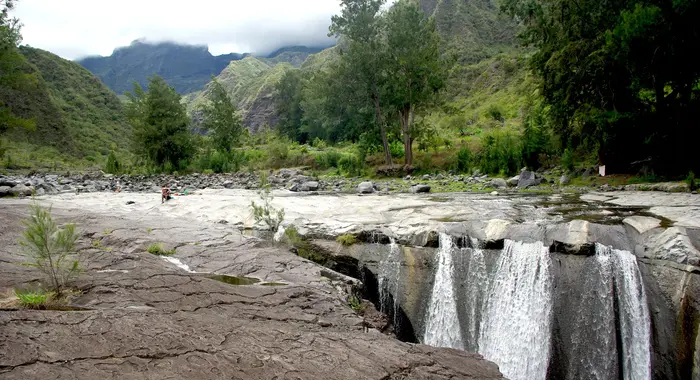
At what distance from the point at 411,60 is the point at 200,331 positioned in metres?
25.9

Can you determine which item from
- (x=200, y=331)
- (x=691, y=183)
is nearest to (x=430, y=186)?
(x=691, y=183)

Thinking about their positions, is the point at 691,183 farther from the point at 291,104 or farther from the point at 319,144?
the point at 291,104

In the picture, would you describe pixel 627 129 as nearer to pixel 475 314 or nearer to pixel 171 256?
pixel 475 314

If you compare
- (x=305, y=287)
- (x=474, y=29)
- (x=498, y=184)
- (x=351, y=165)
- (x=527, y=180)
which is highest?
(x=474, y=29)

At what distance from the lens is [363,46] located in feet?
89.5

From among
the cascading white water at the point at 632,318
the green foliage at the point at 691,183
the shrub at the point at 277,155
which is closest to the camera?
the cascading white water at the point at 632,318

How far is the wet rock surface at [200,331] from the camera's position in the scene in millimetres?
3775

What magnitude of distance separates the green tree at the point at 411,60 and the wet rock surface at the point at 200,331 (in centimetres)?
2264

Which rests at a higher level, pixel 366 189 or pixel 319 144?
pixel 319 144

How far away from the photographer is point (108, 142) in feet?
247

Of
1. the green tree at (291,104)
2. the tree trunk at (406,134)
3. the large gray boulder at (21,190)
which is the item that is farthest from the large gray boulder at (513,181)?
the green tree at (291,104)

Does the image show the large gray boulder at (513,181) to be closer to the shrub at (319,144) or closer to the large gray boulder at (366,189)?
the large gray boulder at (366,189)

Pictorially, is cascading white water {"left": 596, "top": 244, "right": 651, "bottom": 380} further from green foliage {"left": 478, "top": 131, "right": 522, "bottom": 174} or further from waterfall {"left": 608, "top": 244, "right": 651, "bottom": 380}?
green foliage {"left": 478, "top": 131, "right": 522, "bottom": 174}

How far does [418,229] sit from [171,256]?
5.91 m
